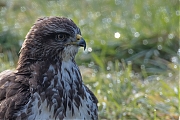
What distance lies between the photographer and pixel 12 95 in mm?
4871

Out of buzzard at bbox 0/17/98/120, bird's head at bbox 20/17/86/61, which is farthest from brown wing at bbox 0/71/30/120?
bird's head at bbox 20/17/86/61

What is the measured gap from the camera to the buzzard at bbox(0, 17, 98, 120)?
4.82m

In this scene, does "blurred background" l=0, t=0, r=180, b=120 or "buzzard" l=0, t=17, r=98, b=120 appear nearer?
"buzzard" l=0, t=17, r=98, b=120

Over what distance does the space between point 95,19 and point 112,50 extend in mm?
688

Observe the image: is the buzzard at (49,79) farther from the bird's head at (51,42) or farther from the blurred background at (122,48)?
the blurred background at (122,48)

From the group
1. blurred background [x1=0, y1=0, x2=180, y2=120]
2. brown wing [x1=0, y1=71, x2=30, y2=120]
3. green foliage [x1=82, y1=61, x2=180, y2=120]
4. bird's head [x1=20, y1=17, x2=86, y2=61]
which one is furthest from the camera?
blurred background [x1=0, y1=0, x2=180, y2=120]

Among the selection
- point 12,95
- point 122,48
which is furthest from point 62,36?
point 122,48

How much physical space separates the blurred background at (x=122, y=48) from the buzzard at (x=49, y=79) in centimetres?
129

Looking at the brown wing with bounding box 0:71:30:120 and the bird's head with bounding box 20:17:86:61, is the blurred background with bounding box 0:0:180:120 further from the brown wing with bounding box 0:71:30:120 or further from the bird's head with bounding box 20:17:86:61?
the brown wing with bounding box 0:71:30:120

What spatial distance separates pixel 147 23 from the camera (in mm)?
8172

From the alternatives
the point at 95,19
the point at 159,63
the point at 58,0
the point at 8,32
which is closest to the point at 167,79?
the point at 159,63

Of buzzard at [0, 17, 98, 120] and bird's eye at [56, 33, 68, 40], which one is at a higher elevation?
bird's eye at [56, 33, 68, 40]

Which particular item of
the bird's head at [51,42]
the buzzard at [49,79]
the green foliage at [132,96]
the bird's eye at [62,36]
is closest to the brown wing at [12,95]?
the buzzard at [49,79]

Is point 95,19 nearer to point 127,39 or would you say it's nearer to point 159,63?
point 127,39
